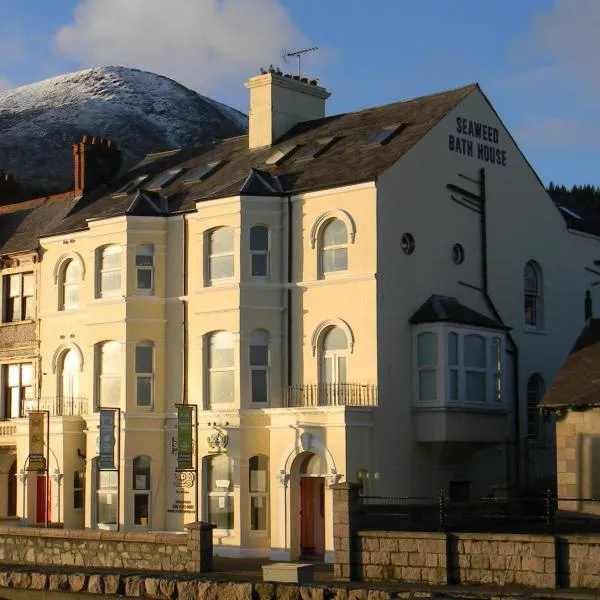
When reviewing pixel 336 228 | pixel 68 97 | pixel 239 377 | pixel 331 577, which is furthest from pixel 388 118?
pixel 68 97

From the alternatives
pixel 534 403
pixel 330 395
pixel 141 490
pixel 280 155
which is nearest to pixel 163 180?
pixel 280 155

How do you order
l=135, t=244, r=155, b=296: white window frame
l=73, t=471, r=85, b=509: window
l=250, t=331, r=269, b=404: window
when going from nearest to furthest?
l=250, t=331, r=269, b=404: window < l=135, t=244, r=155, b=296: white window frame < l=73, t=471, r=85, b=509: window

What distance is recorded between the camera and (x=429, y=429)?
37.7m

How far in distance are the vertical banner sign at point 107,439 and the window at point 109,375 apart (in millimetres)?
936

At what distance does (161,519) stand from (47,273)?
8.81m

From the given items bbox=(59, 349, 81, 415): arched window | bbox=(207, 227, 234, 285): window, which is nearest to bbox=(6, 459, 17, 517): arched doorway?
bbox=(59, 349, 81, 415): arched window

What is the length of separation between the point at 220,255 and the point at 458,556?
1391 centimetres

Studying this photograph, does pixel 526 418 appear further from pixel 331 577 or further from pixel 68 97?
pixel 68 97

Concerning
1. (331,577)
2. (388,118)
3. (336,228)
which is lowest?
(331,577)

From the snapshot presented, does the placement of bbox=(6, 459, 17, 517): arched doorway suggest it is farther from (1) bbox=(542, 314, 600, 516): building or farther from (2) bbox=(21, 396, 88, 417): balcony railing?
(1) bbox=(542, 314, 600, 516): building

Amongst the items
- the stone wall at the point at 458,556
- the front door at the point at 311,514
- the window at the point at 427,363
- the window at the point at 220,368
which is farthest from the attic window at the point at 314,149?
the stone wall at the point at 458,556

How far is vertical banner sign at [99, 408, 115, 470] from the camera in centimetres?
3981

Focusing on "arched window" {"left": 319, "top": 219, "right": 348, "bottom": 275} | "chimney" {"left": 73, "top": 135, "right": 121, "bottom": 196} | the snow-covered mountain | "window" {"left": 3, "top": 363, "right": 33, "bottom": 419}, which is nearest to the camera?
"arched window" {"left": 319, "top": 219, "right": 348, "bottom": 275}

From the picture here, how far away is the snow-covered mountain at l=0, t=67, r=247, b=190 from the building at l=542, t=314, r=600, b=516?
4372 inches
